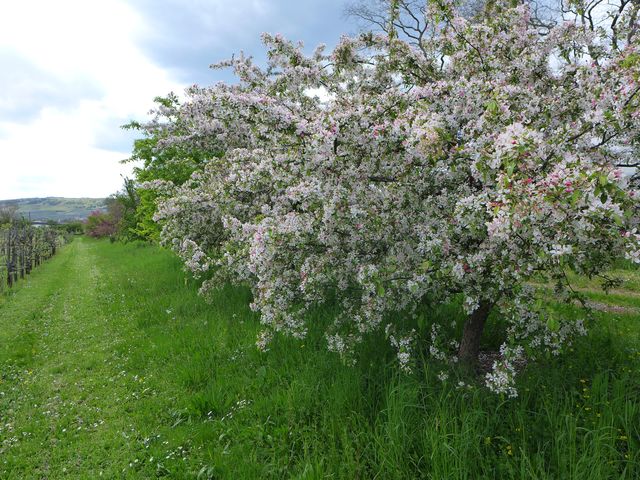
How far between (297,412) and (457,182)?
3.49m

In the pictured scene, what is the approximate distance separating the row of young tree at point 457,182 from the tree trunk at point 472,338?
2cm

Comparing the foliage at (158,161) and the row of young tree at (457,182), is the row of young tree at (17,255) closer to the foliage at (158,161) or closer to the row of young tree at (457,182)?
the foliage at (158,161)

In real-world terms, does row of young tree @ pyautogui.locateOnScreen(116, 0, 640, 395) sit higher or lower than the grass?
higher

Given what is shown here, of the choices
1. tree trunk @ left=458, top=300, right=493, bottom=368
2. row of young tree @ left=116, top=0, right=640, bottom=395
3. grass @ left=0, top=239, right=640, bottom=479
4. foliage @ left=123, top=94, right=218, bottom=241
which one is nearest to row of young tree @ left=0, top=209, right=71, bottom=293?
foliage @ left=123, top=94, right=218, bottom=241

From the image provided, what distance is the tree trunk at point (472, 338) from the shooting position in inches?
219

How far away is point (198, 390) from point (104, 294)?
35.3 feet

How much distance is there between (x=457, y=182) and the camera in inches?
193

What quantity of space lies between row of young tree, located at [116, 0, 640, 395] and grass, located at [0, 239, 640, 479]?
502 millimetres

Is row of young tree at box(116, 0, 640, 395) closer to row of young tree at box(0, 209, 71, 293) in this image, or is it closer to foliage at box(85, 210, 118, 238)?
row of young tree at box(0, 209, 71, 293)

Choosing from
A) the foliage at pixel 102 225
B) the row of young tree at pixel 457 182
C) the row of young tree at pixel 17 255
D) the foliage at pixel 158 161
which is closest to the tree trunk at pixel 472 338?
the row of young tree at pixel 457 182

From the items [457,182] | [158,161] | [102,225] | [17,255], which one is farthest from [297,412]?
[102,225]

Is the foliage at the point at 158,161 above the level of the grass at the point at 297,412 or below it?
above

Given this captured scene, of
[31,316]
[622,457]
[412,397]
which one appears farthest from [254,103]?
[31,316]

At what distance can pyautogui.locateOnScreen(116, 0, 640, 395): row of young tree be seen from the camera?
3.41m
